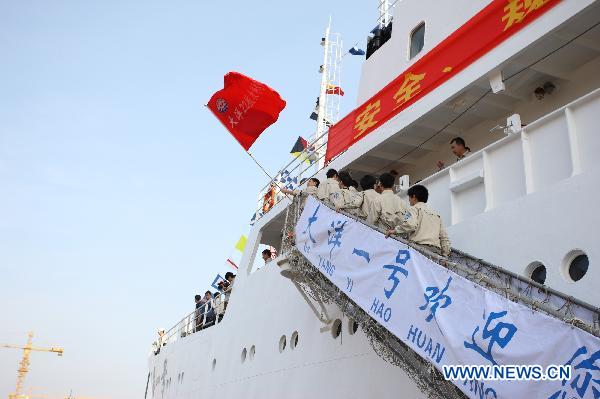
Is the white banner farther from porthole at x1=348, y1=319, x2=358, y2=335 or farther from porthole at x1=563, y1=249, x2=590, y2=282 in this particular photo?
porthole at x1=348, y1=319, x2=358, y2=335

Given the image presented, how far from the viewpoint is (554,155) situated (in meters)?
5.26

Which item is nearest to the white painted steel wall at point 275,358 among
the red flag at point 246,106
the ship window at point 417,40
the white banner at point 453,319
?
the white banner at point 453,319

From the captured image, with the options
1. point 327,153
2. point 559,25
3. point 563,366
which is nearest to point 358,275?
point 563,366

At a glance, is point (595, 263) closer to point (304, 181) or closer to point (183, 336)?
point (304, 181)

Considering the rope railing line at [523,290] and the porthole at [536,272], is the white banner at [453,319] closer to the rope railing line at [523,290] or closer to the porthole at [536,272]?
the rope railing line at [523,290]

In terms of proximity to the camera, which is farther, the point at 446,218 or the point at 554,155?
the point at 446,218

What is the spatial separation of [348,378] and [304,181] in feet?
15.1

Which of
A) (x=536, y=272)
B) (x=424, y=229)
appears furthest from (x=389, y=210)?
(x=536, y=272)

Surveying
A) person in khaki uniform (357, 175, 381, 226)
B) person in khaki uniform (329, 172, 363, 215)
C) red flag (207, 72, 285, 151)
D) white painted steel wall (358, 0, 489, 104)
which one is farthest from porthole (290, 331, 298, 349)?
white painted steel wall (358, 0, 489, 104)

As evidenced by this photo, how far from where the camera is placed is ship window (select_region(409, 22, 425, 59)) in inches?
355

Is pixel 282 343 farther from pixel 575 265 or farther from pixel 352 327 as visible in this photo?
pixel 575 265

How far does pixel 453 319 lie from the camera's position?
154 inches

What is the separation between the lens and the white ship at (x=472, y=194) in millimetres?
4668

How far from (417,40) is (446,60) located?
2.12 metres
